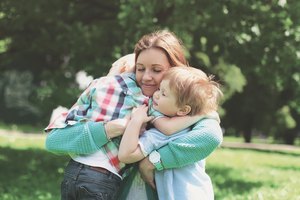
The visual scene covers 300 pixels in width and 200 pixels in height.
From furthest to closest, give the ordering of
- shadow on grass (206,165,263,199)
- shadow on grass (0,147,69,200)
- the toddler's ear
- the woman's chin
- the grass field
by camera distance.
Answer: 1. shadow on grass (206,165,263,199)
2. the grass field
3. shadow on grass (0,147,69,200)
4. the toddler's ear
5. the woman's chin

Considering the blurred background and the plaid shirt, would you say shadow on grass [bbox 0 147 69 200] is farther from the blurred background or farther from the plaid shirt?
the plaid shirt

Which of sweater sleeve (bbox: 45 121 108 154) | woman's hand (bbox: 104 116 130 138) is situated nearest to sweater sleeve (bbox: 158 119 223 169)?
woman's hand (bbox: 104 116 130 138)

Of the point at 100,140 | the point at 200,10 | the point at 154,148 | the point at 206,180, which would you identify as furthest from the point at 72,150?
the point at 200,10

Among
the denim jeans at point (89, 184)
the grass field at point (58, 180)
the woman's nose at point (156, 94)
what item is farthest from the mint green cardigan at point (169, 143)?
the grass field at point (58, 180)

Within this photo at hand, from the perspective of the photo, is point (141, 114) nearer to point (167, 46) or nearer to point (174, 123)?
point (174, 123)

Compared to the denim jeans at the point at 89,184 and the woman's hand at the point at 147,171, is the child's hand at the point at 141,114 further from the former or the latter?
the denim jeans at the point at 89,184

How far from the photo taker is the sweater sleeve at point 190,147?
122 inches

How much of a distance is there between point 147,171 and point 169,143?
0.21 m

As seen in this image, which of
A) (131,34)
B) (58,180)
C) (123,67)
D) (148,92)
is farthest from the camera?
(131,34)

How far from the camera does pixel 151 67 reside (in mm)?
3266

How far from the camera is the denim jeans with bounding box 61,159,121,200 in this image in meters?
3.17

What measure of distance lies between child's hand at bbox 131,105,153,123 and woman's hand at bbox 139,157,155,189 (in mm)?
203

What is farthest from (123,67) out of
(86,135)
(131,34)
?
(131,34)

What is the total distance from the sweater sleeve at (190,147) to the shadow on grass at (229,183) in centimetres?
581
